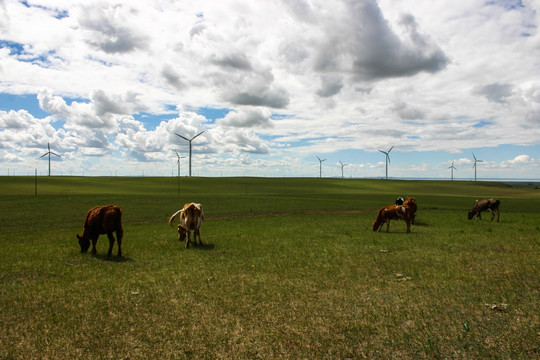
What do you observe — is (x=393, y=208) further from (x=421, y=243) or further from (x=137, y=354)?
(x=137, y=354)

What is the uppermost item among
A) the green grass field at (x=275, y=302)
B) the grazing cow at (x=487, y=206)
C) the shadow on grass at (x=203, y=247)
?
the grazing cow at (x=487, y=206)

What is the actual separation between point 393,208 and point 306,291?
1402 cm

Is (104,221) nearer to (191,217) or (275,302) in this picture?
(191,217)

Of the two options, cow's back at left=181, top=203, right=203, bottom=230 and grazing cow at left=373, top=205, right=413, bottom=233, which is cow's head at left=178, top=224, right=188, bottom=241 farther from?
grazing cow at left=373, top=205, right=413, bottom=233

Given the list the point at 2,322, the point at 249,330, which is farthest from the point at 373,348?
the point at 2,322

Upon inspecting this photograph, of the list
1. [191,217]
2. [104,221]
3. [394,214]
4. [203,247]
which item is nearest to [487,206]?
[394,214]

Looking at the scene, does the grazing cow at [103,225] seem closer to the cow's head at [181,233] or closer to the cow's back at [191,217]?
the cow's back at [191,217]

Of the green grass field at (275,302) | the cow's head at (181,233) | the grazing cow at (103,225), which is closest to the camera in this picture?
the green grass field at (275,302)

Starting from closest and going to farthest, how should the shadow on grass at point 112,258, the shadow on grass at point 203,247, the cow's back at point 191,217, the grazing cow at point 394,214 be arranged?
the shadow on grass at point 112,258 < the shadow on grass at point 203,247 < the cow's back at point 191,217 < the grazing cow at point 394,214

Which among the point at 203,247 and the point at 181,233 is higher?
the point at 181,233

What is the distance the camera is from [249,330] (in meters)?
6.91

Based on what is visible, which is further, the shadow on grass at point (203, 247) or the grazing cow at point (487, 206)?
the grazing cow at point (487, 206)

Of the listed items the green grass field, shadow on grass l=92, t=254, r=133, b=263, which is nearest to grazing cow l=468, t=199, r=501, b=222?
the green grass field

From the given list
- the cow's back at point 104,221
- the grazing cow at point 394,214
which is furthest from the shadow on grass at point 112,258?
the grazing cow at point 394,214
